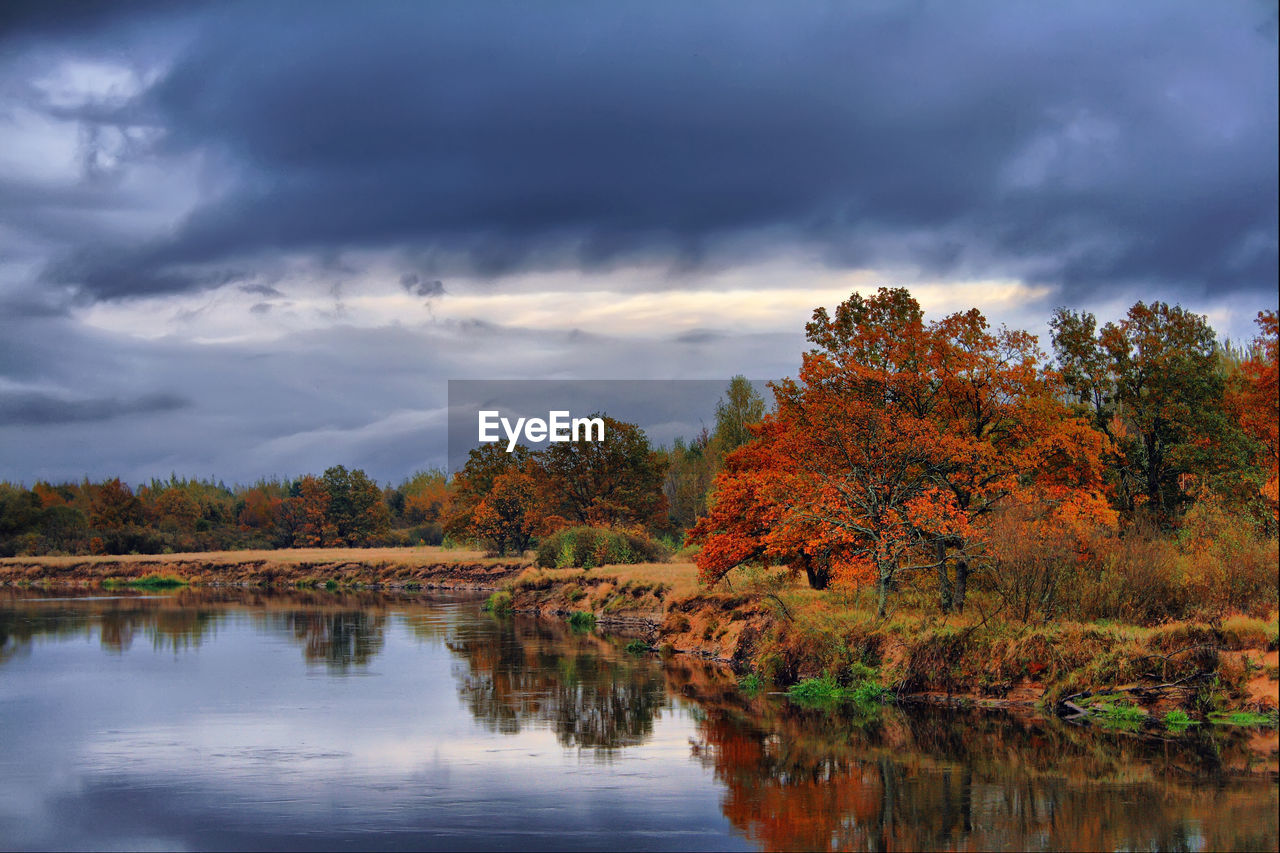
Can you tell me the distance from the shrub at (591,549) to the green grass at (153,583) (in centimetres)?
4286

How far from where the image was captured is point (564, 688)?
34406 mm

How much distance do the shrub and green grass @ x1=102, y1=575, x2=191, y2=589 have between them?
42.9 meters

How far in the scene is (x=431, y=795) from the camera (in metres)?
20.9

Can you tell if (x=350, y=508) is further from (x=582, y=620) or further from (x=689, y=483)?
(x=582, y=620)

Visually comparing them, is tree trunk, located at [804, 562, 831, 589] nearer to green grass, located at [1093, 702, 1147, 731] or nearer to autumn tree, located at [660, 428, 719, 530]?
green grass, located at [1093, 702, 1147, 731]

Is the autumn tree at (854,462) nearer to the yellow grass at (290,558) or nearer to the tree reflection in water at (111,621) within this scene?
the tree reflection in water at (111,621)

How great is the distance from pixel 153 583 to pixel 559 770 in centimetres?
9153

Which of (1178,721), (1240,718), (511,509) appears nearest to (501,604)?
(511,509)

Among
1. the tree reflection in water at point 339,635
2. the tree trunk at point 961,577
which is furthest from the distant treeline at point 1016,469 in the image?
the tree reflection in water at point 339,635

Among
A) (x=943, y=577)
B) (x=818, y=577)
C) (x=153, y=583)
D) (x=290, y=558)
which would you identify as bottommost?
(x=153, y=583)

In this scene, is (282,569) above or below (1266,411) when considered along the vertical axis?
below

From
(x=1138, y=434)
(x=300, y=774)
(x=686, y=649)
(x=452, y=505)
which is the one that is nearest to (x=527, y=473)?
(x=452, y=505)

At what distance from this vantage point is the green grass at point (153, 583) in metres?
102

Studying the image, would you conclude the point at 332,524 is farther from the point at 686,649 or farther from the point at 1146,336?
the point at 1146,336
